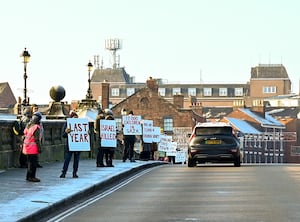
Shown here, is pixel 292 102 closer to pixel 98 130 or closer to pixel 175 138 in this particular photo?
pixel 175 138

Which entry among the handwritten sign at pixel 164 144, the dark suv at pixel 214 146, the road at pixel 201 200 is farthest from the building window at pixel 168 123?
the road at pixel 201 200

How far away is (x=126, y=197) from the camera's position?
Result: 18500mm

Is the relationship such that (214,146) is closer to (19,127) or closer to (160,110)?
(19,127)

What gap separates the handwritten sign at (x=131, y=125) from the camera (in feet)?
108

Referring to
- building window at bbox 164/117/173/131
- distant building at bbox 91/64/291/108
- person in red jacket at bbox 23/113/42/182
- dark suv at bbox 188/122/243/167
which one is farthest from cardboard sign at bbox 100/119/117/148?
distant building at bbox 91/64/291/108

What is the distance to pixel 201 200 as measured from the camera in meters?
17.5

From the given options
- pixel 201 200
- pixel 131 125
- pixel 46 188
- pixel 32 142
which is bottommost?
pixel 201 200

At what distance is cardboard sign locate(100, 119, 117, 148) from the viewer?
90.1 feet

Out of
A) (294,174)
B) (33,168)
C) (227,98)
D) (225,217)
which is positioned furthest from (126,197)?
(227,98)

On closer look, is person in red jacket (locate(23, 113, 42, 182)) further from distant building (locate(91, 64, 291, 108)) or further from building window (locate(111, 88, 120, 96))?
building window (locate(111, 88, 120, 96))

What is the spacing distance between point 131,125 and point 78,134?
33.0 ft

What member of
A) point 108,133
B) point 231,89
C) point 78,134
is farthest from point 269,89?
point 78,134

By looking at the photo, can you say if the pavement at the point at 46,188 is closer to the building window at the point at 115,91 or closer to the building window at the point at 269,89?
the building window at the point at 269,89

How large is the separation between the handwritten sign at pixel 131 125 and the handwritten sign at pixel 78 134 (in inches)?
311
